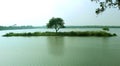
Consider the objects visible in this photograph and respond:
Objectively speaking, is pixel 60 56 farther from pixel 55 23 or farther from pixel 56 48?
pixel 55 23

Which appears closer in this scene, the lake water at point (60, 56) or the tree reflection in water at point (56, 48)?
the lake water at point (60, 56)

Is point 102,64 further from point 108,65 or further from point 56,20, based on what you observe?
point 56,20

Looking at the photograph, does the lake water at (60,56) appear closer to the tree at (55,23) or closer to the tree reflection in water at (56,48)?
the tree reflection in water at (56,48)

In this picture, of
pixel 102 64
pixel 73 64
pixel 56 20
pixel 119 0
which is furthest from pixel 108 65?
pixel 56 20

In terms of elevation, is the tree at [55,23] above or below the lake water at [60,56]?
below

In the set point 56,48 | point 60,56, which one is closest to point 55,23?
point 56,48

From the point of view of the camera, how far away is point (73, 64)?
10336 mm

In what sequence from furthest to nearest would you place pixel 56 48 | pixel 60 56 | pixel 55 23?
pixel 55 23 → pixel 56 48 → pixel 60 56

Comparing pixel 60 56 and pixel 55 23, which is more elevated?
pixel 60 56

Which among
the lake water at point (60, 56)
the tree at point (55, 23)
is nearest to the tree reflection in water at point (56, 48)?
the lake water at point (60, 56)

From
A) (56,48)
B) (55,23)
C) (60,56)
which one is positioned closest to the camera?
(60,56)

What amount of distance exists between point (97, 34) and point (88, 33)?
147 centimetres

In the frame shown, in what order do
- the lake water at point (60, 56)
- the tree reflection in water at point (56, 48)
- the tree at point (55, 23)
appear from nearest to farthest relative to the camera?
the lake water at point (60, 56), the tree reflection in water at point (56, 48), the tree at point (55, 23)

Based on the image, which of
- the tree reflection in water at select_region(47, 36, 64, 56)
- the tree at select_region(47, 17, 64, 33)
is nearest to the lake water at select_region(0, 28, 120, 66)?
the tree reflection in water at select_region(47, 36, 64, 56)
